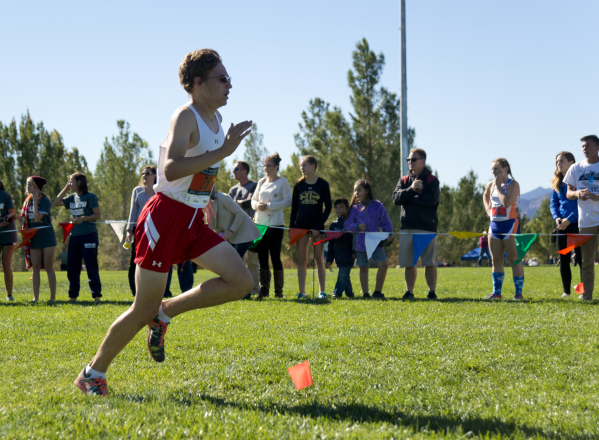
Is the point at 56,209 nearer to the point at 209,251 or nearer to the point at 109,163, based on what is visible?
the point at 109,163

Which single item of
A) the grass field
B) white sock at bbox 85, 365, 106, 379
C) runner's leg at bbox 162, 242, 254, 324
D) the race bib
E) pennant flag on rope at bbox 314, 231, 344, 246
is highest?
the race bib

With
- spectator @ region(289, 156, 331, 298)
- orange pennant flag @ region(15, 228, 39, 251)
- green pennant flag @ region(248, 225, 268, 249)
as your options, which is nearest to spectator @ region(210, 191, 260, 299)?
green pennant flag @ region(248, 225, 268, 249)

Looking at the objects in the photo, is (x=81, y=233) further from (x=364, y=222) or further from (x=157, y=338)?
(x=157, y=338)

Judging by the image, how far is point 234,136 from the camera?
331 cm

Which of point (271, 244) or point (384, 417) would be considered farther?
point (271, 244)

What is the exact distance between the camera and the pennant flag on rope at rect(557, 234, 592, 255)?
7988 millimetres

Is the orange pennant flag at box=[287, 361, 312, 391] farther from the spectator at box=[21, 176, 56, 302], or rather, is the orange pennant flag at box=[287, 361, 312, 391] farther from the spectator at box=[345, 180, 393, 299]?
the spectator at box=[21, 176, 56, 302]

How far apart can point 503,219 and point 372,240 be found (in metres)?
2.07

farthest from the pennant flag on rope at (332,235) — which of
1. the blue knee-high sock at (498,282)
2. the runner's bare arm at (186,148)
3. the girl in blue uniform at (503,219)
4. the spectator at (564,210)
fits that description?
the runner's bare arm at (186,148)

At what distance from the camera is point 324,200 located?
29.8 feet

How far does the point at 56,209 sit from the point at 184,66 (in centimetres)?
3995

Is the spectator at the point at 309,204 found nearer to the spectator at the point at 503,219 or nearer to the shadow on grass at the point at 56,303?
the spectator at the point at 503,219

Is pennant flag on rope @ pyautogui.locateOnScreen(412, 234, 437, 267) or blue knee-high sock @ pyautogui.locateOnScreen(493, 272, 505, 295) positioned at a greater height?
pennant flag on rope @ pyautogui.locateOnScreen(412, 234, 437, 267)

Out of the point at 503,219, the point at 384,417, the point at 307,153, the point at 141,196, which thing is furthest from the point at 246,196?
the point at 307,153
